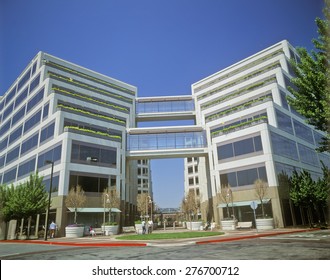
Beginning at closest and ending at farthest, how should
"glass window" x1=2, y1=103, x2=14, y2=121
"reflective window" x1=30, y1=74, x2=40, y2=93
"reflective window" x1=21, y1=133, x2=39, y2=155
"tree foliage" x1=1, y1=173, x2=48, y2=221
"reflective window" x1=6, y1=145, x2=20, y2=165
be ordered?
"tree foliage" x1=1, y1=173, x2=48, y2=221 → "reflective window" x1=21, y1=133, x2=39, y2=155 → "reflective window" x1=30, y1=74, x2=40, y2=93 → "reflective window" x1=6, y1=145, x2=20, y2=165 → "glass window" x1=2, y1=103, x2=14, y2=121

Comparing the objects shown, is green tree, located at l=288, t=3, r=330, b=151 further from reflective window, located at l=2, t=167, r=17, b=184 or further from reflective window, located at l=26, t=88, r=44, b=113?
reflective window, located at l=2, t=167, r=17, b=184

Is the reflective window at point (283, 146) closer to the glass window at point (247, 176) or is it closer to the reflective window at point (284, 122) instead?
the reflective window at point (284, 122)

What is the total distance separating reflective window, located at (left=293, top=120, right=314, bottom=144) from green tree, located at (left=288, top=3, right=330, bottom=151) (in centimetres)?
2499

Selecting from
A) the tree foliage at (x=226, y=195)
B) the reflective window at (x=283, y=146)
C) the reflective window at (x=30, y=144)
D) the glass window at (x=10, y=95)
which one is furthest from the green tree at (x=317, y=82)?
the glass window at (x=10, y=95)

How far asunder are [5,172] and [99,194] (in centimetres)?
2460

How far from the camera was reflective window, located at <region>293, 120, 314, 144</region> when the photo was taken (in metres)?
40.3

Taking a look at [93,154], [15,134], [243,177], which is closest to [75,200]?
[93,154]

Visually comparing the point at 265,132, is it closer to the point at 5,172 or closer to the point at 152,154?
the point at 152,154

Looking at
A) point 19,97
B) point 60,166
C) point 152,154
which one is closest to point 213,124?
point 152,154

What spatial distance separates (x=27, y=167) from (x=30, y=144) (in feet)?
12.1

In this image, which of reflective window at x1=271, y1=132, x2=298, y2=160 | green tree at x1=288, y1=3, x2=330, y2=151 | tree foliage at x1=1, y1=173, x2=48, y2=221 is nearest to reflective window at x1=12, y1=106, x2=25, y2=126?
tree foliage at x1=1, y1=173, x2=48, y2=221

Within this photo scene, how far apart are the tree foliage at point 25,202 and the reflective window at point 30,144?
12.1 meters

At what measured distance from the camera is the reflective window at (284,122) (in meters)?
36.5

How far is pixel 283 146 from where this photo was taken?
35031 millimetres
